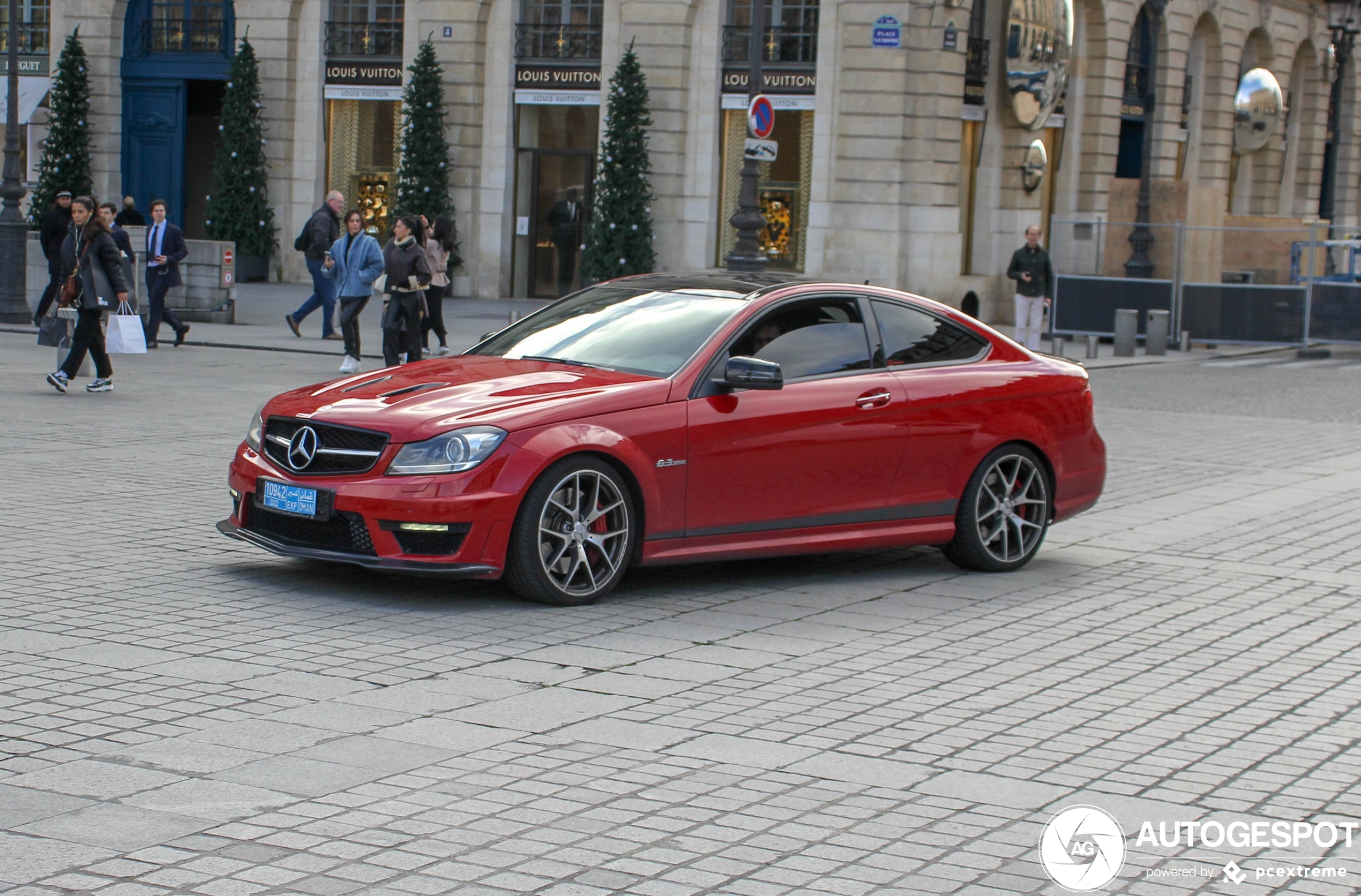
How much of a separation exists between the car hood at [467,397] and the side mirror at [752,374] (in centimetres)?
28

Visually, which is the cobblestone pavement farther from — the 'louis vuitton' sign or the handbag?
the 'louis vuitton' sign

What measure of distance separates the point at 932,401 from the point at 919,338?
0.39 m

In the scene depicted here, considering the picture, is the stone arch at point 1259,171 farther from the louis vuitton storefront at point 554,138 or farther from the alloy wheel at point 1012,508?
the alloy wheel at point 1012,508

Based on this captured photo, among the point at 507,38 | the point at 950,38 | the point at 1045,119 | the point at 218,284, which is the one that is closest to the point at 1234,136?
the point at 1045,119

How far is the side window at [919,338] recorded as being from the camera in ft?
29.4

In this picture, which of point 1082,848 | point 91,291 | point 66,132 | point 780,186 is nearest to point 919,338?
point 1082,848

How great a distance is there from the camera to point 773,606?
8039 millimetres

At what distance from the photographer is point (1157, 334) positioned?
88.0ft

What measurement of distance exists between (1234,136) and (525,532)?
1463 inches

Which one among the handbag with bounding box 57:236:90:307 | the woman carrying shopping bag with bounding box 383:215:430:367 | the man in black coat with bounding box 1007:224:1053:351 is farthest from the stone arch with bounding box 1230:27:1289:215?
the handbag with bounding box 57:236:90:307

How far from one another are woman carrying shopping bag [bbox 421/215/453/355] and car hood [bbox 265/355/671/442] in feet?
38.5

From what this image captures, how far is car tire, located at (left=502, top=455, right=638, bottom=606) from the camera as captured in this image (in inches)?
298

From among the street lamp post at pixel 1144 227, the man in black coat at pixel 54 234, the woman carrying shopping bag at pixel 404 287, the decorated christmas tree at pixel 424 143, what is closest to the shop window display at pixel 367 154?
the decorated christmas tree at pixel 424 143

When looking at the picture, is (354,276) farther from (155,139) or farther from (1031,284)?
(155,139)
